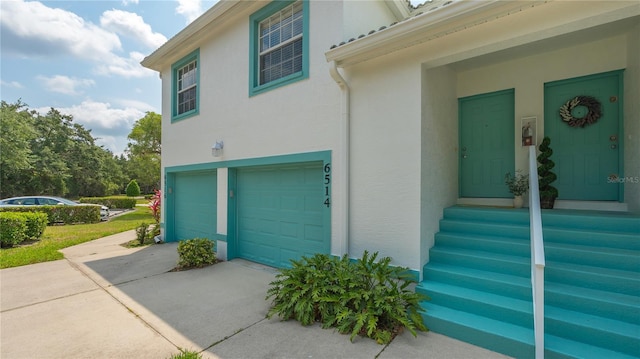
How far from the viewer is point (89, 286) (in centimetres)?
472

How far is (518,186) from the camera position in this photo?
4375 mm

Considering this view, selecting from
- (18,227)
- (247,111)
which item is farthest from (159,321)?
(18,227)

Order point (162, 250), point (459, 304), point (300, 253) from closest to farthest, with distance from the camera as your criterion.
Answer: point (459, 304) → point (300, 253) → point (162, 250)

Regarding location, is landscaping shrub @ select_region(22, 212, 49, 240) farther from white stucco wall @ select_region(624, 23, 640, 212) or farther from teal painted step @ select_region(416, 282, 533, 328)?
white stucco wall @ select_region(624, 23, 640, 212)

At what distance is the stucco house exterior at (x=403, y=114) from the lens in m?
3.55

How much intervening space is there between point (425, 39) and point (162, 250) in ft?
25.2

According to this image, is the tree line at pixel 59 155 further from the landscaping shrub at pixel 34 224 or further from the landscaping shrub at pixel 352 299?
the landscaping shrub at pixel 352 299

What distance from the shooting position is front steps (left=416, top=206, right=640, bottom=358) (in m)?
2.53

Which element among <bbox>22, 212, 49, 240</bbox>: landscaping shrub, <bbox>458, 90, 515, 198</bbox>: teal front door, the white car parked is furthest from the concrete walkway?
the white car parked

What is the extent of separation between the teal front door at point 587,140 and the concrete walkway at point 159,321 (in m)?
3.22

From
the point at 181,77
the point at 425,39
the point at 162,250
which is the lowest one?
the point at 162,250

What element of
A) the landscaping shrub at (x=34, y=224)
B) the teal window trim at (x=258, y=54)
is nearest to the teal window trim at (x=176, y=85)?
the teal window trim at (x=258, y=54)

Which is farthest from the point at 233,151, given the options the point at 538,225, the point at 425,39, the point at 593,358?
the point at 593,358

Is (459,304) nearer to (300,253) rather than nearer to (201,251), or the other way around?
(300,253)
